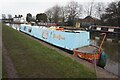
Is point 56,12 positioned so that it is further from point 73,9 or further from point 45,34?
point 45,34

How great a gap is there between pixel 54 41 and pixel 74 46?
4.33 metres

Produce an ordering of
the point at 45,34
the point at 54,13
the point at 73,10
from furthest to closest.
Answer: the point at 54,13 < the point at 73,10 < the point at 45,34

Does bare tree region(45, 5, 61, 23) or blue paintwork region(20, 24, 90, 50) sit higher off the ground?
bare tree region(45, 5, 61, 23)

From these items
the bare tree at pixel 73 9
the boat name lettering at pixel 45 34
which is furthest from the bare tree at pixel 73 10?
the boat name lettering at pixel 45 34

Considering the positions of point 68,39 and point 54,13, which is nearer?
point 68,39

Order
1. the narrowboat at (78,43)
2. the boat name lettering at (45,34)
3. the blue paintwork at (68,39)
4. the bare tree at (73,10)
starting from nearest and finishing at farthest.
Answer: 1. the narrowboat at (78,43)
2. the blue paintwork at (68,39)
3. the boat name lettering at (45,34)
4. the bare tree at (73,10)

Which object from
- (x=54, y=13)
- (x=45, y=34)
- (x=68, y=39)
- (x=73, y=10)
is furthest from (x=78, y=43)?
(x=54, y=13)

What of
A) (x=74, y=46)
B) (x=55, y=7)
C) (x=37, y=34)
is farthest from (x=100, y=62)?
(x=55, y=7)

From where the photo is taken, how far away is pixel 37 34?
94.8 feet

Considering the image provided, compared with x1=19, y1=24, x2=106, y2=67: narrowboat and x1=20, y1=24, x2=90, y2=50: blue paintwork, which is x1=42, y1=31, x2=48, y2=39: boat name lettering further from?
x1=20, y1=24, x2=90, y2=50: blue paintwork

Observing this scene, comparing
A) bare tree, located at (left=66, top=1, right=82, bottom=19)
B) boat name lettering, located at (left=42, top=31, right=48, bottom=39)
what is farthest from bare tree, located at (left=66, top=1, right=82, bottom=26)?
boat name lettering, located at (left=42, top=31, right=48, bottom=39)

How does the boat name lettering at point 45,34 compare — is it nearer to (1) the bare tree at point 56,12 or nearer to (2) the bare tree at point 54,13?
(2) the bare tree at point 54,13

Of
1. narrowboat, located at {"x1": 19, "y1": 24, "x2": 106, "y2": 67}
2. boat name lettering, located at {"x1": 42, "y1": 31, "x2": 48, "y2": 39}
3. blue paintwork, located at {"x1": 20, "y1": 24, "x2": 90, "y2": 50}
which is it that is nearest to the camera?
narrowboat, located at {"x1": 19, "y1": 24, "x2": 106, "y2": 67}

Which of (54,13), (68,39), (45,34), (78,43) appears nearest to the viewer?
(78,43)
